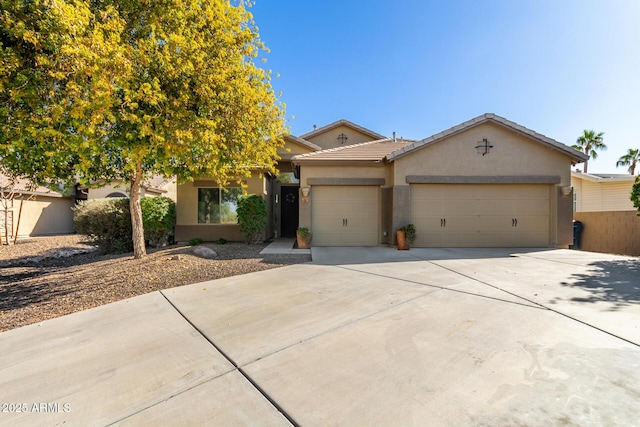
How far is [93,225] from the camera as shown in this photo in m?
10.4

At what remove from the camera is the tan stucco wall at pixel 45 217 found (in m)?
16.2

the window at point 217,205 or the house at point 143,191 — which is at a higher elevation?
the house at point 143,191

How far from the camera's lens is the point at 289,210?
603 inches

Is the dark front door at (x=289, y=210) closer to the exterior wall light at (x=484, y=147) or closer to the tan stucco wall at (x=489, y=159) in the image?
the tan stucco wall at (x=489, y=159)

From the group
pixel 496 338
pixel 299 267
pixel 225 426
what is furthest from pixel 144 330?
pixel 496 338

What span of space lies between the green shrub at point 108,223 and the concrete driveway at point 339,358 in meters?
7.16

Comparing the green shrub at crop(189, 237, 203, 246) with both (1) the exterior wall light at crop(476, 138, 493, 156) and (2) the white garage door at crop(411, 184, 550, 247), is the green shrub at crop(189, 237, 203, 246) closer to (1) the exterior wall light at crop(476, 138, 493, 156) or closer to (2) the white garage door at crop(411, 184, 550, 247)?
(2) the white garage door at crop(411, 184, 550, 247)

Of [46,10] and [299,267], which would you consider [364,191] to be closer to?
[299,267]

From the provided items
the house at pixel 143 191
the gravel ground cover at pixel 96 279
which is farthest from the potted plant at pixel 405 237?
the house at pixel 143 191

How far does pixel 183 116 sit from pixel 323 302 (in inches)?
181

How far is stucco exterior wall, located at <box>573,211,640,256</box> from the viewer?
421 inches

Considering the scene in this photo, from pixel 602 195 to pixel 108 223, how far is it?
24131 millimetres

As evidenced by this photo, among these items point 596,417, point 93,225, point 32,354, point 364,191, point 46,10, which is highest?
point 46,10

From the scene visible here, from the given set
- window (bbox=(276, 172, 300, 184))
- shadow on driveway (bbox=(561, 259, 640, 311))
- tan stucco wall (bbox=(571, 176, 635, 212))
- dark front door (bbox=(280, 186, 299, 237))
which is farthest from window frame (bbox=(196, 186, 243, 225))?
tan stucco wall (bbox=(571, 176, 635, 212))
